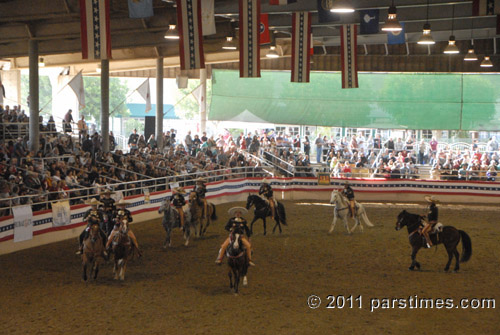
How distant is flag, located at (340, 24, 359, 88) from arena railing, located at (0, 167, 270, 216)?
7547 mm

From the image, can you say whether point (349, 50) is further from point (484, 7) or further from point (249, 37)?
point (484, 7)

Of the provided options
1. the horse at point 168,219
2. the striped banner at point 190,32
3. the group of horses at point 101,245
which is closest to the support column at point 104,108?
the striped banner at point 190,32

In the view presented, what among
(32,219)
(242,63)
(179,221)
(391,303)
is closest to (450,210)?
(242,63)

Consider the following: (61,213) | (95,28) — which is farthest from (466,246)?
(61,213)

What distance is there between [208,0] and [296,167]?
13.6 metres

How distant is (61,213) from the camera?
1938 cm

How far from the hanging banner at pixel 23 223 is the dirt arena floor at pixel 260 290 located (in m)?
0.54

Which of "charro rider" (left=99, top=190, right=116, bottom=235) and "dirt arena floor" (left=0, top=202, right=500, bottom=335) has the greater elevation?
"charro rider" (left=99, top=190, right=116, bottom=235)

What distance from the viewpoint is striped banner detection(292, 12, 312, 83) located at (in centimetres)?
2305

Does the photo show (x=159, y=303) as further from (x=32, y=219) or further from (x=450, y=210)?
(x=450, y=210)

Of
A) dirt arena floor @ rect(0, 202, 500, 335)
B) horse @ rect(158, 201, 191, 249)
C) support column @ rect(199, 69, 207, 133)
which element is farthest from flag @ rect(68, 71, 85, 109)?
horse @ rect(158, 201, 191, 249)

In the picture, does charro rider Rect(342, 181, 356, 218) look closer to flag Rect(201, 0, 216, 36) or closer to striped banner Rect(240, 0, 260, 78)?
striped banner Rect(240, 0, 260, 78)

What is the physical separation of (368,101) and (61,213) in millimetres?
24982

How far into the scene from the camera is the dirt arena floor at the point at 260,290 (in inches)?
440
